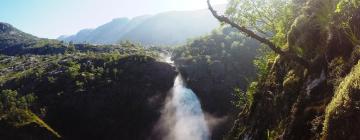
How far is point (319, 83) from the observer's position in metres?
16.0

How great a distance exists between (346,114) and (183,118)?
326ft

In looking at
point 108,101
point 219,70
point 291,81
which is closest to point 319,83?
point 291,81

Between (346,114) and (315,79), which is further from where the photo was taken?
(315,79)

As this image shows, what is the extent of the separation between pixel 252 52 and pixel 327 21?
14312cm

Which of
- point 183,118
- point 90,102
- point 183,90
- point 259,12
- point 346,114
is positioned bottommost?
point 183,118

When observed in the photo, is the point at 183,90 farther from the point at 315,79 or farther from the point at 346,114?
the point at 346,114

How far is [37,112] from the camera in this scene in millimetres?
114688

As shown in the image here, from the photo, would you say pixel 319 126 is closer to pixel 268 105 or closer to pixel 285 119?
pixel 285 119

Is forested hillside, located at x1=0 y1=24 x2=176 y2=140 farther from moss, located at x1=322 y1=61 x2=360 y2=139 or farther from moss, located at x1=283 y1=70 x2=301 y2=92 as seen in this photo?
moss, located at x1=322 y1=61 x2=360 y2=139

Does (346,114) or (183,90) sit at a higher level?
(346,114)

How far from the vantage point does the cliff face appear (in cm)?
1032

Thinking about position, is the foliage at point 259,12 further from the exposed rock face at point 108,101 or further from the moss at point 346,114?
the exposed rock face at point 108,101

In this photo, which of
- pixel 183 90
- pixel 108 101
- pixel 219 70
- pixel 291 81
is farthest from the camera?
pixel 219 70

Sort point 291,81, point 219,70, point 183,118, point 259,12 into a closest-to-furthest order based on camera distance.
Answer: point 291,81 < point 259,12 < point 183,118 < point 219,70
